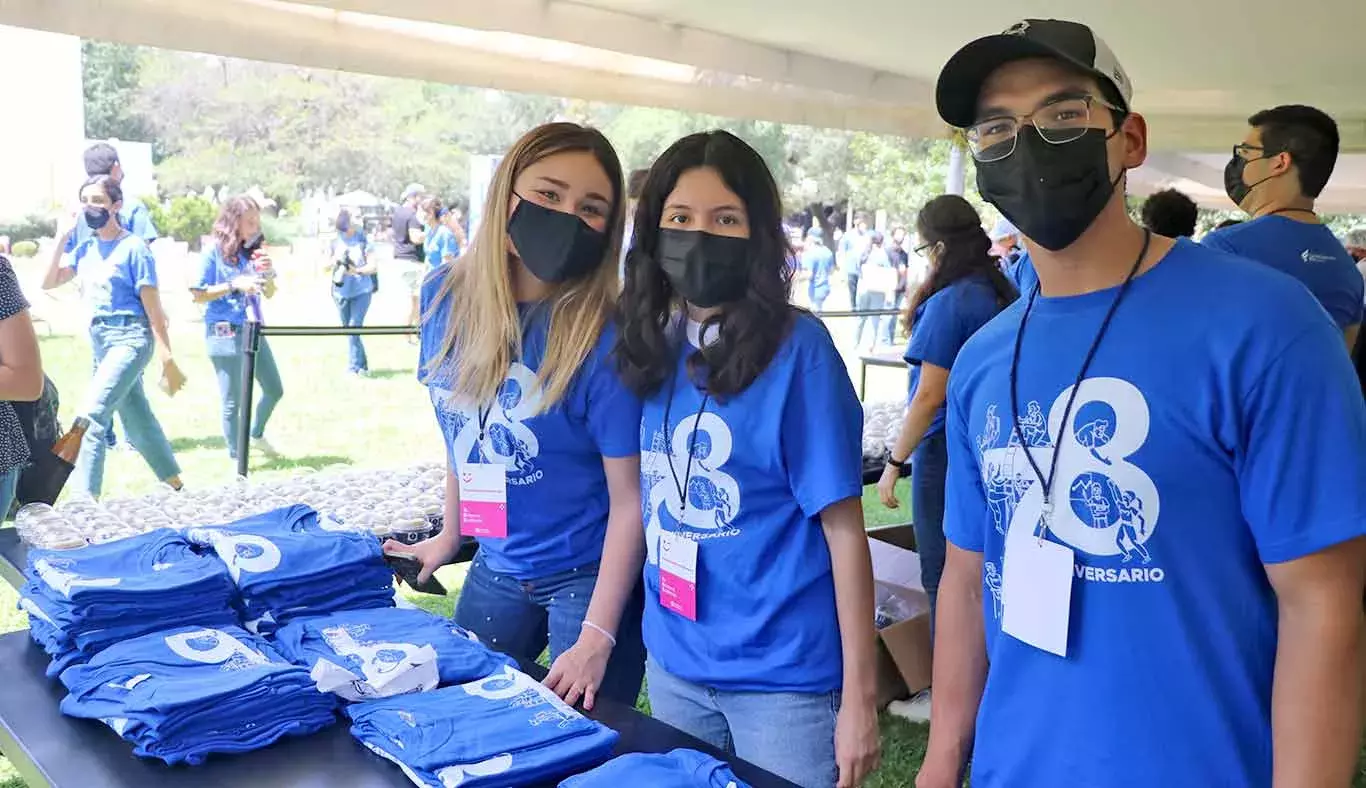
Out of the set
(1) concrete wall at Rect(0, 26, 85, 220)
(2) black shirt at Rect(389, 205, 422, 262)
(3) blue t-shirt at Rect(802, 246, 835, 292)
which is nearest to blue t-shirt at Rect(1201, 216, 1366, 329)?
(2) black shirt at Rect(389, 205, 422, 262)

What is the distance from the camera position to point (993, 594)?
129 centimetres

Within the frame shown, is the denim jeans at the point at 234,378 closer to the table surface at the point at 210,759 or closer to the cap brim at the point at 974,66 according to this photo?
the table surface at the point at 210,759

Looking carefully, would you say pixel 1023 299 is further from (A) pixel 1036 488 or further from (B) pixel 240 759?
(B) pixel 240 759

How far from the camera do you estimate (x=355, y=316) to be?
982 centimetres

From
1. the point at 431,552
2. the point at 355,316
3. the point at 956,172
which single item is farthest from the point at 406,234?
the point at 431,552

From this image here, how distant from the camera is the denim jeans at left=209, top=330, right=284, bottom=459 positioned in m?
6.25

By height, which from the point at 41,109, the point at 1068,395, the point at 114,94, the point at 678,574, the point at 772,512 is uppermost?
the point at 114,94

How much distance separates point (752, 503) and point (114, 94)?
760 inches

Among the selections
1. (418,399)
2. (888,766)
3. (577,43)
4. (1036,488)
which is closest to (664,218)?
(1036,488)

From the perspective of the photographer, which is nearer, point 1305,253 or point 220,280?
point 1305,253

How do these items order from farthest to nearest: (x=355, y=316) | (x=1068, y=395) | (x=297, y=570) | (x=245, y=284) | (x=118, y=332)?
(x=355, y=316)
(x=245, y=284)
(x=118, y=332)
(x=297, y=570)
(x=1068, y=395)

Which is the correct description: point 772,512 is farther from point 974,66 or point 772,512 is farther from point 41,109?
point 41,109

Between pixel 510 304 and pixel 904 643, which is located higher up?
pixel 510 304

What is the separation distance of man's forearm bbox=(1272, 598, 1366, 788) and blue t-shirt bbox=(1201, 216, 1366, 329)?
2482mm
